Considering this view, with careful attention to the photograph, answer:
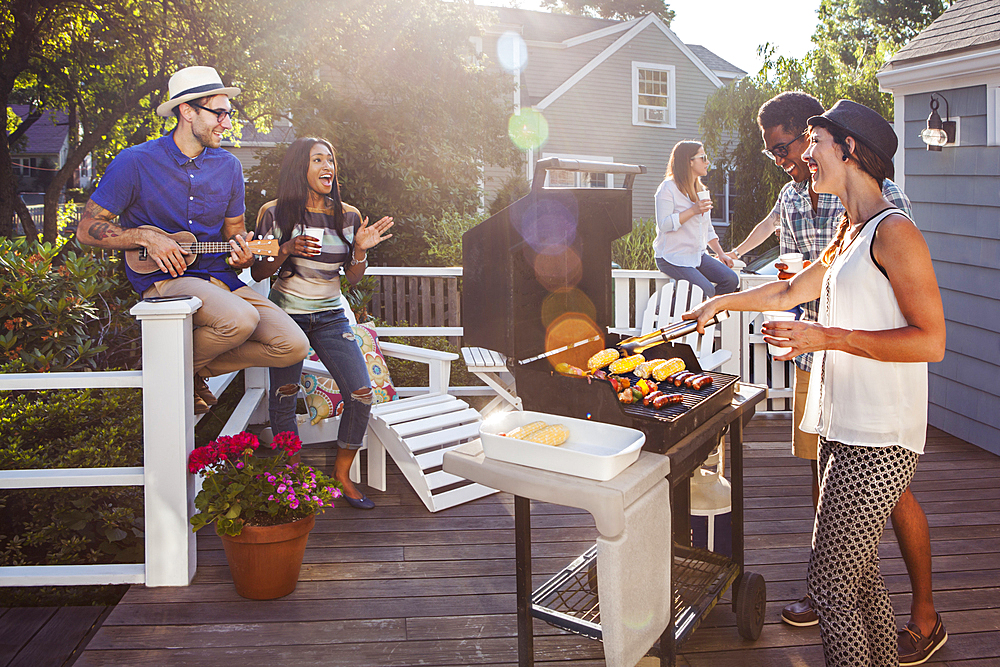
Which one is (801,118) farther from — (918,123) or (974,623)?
(918,123)

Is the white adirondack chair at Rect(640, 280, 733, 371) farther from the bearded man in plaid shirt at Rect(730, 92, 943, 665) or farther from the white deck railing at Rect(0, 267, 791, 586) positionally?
the white deck railing at Rect(0, 267, 791, 586)

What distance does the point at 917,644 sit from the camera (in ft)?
8.38

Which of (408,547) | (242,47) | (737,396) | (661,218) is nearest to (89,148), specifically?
(242,47)

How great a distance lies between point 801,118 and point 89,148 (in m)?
15.5

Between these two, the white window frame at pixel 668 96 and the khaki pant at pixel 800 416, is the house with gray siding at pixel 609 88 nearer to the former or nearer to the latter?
the white window frame at pixel 668 96

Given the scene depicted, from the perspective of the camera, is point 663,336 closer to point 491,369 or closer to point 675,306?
point 491,369

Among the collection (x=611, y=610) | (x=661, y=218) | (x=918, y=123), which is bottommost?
(x=611, y=610)

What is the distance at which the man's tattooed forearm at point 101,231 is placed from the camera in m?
3.07

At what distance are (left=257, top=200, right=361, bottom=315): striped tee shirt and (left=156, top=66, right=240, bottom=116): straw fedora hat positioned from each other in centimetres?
66

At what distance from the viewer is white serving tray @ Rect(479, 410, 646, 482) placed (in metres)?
1.96

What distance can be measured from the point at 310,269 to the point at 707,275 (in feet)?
11.1

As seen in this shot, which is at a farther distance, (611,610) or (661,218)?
(661,218)

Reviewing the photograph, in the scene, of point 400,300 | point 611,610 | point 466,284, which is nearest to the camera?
point 611,610

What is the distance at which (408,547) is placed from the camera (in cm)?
355
